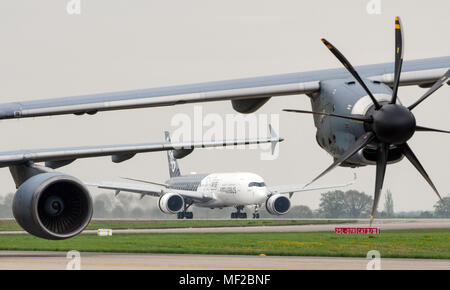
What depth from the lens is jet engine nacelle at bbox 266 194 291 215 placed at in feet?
282

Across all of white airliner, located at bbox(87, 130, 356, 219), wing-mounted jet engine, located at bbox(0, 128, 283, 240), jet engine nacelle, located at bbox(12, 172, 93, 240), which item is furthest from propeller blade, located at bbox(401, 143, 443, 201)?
white airliner, located at bbox(87, 130, 356, 219)

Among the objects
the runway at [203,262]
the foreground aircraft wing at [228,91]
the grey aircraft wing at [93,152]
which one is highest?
the grey aircraft wing at [93,152]

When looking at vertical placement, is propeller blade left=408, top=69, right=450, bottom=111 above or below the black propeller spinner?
above

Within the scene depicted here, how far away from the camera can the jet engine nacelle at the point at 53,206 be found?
2230cm

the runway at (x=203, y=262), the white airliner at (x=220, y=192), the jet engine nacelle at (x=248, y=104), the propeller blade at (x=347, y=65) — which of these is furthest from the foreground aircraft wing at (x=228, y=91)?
the white airliner at (x=220, y=192)

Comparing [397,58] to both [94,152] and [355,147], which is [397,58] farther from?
[94,152]

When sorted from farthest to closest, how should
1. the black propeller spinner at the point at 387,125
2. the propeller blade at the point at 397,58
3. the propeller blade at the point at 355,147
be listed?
1. the propeller blade at the point at 355,147
2. the propeller blade at the point at 397,58
3. the black propeller spinner at the point at 387,125

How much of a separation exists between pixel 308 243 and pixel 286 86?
701 inches

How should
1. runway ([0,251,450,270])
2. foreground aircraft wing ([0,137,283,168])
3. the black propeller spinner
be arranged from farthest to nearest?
foreground aircraft wing ([0,137,283,168]) < runway ([0,251,450,270]) < the black propeller spinner

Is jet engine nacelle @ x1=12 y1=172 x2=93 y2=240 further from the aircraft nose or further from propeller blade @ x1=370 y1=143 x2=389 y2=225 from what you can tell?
the aircraft nose

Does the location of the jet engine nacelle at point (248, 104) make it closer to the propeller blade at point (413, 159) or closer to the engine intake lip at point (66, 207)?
the propeller blade at point (413, 159)

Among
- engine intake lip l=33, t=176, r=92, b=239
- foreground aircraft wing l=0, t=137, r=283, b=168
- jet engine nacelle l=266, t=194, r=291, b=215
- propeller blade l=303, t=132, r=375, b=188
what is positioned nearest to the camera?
propeller blade l=303, t=132, r=375, b=188

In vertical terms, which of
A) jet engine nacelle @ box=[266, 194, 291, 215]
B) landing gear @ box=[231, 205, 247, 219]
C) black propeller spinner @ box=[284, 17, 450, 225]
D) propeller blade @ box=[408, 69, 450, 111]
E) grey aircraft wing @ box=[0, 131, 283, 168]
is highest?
landing gear @ box=[231, 205, 247, 219]
